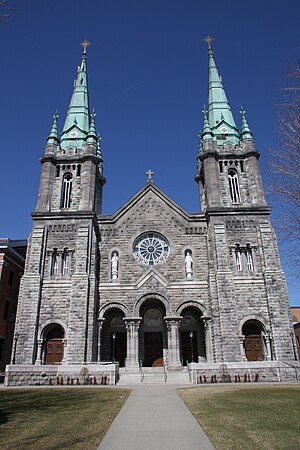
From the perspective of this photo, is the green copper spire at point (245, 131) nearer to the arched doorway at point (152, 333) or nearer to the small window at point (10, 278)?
the arched doorway at point (152, 333)

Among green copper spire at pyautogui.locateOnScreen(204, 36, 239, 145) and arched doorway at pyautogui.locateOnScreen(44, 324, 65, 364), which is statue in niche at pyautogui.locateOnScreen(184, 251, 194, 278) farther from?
green copper spire at pyautogui.locateOnScreen(204, 36, 239, 145)

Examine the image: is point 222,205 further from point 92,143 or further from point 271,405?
point 271,405

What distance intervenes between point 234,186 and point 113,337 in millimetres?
16997

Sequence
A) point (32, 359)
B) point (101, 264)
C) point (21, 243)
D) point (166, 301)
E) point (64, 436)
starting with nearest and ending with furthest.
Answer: point (64, 436) < point (32, 359) < point (166, 301) < point (101, 264) < point (21, 243)

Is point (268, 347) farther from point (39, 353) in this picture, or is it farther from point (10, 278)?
point (10, 278)

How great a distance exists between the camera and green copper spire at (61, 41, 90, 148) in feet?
119

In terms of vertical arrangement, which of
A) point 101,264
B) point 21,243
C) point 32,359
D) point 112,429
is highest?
point 21,243

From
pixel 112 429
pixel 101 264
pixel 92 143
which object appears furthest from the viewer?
pixel 92 143

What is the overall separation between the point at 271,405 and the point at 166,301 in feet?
58.1

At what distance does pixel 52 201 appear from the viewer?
106 ft

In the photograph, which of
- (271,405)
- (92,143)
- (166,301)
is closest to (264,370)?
(166,301)

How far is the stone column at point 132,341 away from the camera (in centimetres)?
2682

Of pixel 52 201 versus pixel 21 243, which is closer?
pixel 52 201

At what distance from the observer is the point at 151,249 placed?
31359mm
